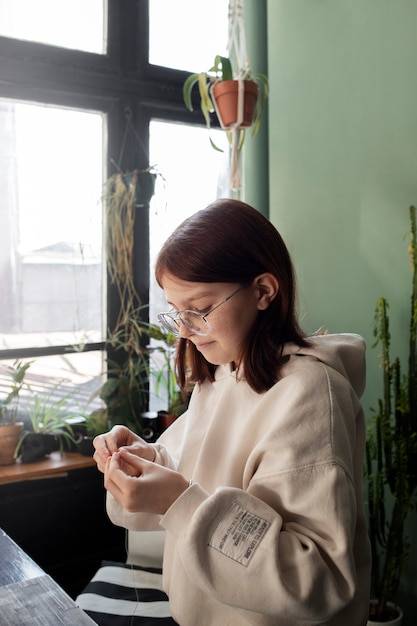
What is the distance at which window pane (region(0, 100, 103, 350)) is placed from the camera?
A: 2678mm

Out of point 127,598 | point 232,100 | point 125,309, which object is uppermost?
point 232,100

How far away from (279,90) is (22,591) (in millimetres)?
2427

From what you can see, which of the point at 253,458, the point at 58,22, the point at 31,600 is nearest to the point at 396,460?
the point at 253,458

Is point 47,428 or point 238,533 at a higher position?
point 238,533

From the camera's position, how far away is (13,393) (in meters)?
2.54

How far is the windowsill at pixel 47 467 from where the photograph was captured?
2.46 m

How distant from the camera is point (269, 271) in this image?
1.24 meters

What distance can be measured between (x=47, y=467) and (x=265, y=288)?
1672mm

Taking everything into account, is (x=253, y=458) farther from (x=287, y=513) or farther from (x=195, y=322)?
(x=195, y=322)

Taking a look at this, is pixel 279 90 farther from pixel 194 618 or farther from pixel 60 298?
pixel 194 618

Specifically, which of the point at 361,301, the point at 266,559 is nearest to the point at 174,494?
the point at 266,559

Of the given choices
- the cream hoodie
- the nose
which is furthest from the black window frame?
the cream hoodie

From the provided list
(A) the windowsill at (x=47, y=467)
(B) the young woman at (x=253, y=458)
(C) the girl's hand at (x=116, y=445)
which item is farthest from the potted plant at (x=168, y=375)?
(B) the young woman at (x=253, y=458)

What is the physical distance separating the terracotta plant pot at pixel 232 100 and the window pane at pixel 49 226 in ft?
1.96
